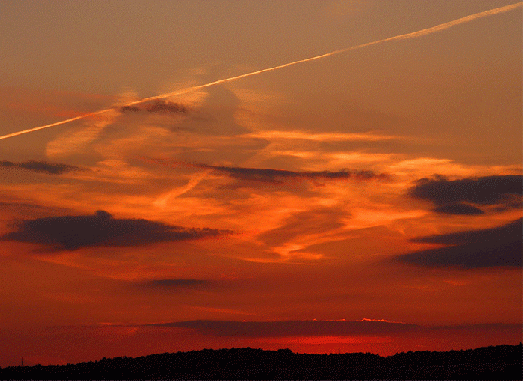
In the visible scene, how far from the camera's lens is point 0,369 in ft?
363

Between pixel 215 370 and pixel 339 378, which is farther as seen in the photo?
pixel 215 370

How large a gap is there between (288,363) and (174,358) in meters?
18.2

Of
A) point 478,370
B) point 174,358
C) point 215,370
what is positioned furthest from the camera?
point 174,358

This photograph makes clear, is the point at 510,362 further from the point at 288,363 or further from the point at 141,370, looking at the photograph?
the point at 141,370

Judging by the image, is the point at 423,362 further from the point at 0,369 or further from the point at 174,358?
the point at 0,369

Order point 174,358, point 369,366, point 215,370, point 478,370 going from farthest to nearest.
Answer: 1. point 174,358
2. point 215,370
3. point 369,366
4. point 478,370

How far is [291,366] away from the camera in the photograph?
344ft

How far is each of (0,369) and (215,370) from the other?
3152 cm

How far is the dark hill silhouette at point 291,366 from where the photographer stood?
8700 cm

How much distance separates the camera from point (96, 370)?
110m

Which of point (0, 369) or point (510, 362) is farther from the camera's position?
point (0, 369)

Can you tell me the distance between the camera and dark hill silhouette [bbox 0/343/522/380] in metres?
87.0

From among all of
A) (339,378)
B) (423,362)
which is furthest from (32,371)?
(423,362)

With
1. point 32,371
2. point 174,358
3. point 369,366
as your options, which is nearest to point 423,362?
point 369,366
